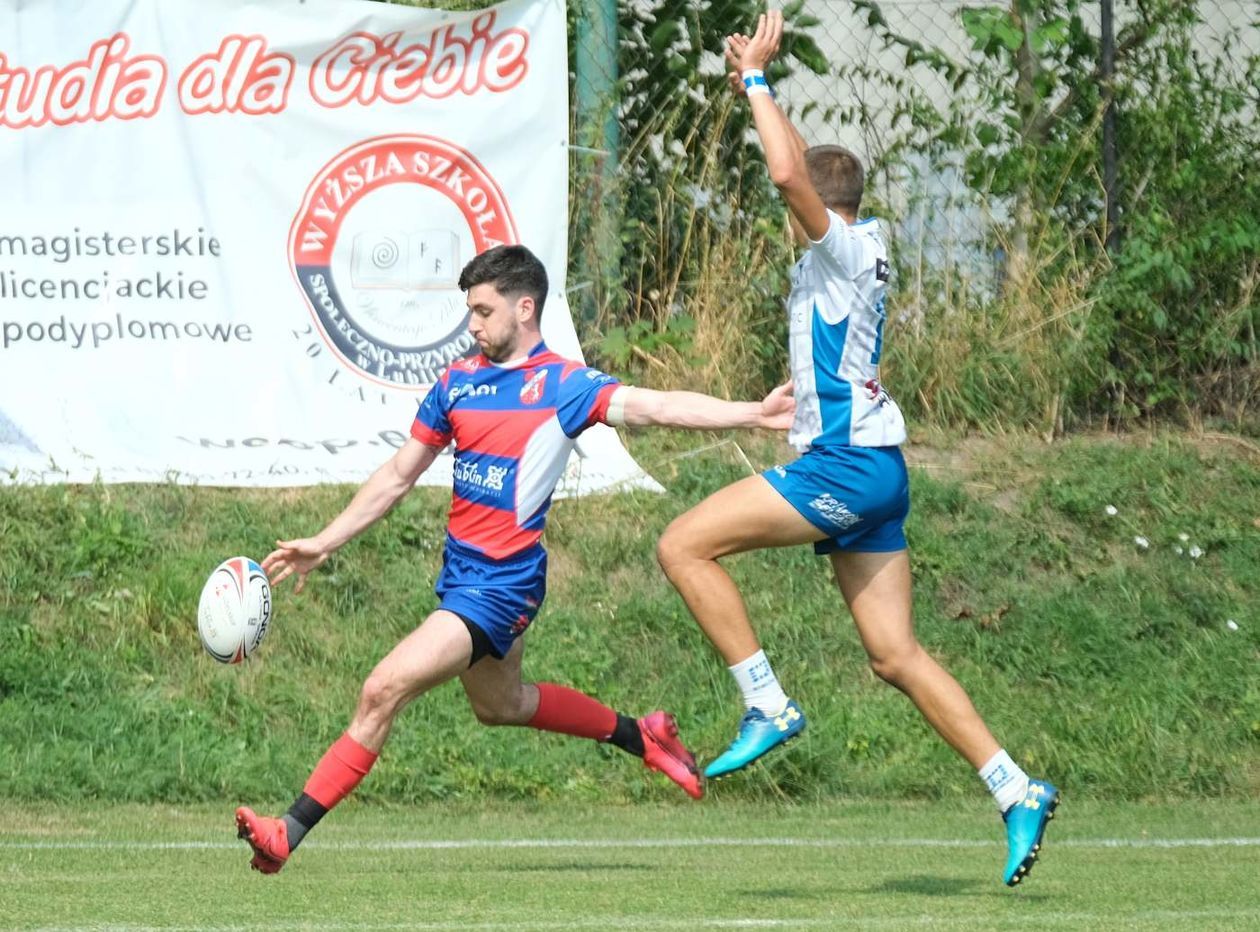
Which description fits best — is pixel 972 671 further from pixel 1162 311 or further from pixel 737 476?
pixel 1162 311

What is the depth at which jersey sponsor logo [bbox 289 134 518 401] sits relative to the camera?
37.2 feet

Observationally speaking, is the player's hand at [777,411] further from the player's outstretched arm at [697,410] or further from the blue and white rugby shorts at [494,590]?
the blue and white rugby shorts at [494,590]

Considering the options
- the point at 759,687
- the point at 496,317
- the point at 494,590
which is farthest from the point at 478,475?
the point at 759,687

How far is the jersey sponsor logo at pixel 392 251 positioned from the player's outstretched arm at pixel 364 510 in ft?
13.9

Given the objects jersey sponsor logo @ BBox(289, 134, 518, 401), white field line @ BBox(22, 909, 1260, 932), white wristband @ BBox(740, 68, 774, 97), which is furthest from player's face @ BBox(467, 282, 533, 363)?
jersey sponsor logo @ BBox(289, 134, 518, 401)

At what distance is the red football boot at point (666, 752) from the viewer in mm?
7617

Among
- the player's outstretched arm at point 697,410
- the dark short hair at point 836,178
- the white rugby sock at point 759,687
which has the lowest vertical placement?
the white rugby sock at point 759,687

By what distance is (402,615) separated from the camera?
1057cm

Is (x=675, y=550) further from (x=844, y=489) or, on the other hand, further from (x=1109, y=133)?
(x=1109, y=133)

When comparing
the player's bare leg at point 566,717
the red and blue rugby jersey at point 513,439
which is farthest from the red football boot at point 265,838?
the red and blue rugby jersey at point 513,439

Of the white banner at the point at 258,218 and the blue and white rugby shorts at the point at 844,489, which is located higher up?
the white banner at the point at 258,218

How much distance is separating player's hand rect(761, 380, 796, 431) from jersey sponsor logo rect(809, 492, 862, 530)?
0.31 m

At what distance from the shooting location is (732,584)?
6633 mm

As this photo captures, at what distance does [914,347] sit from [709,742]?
3627 mm
